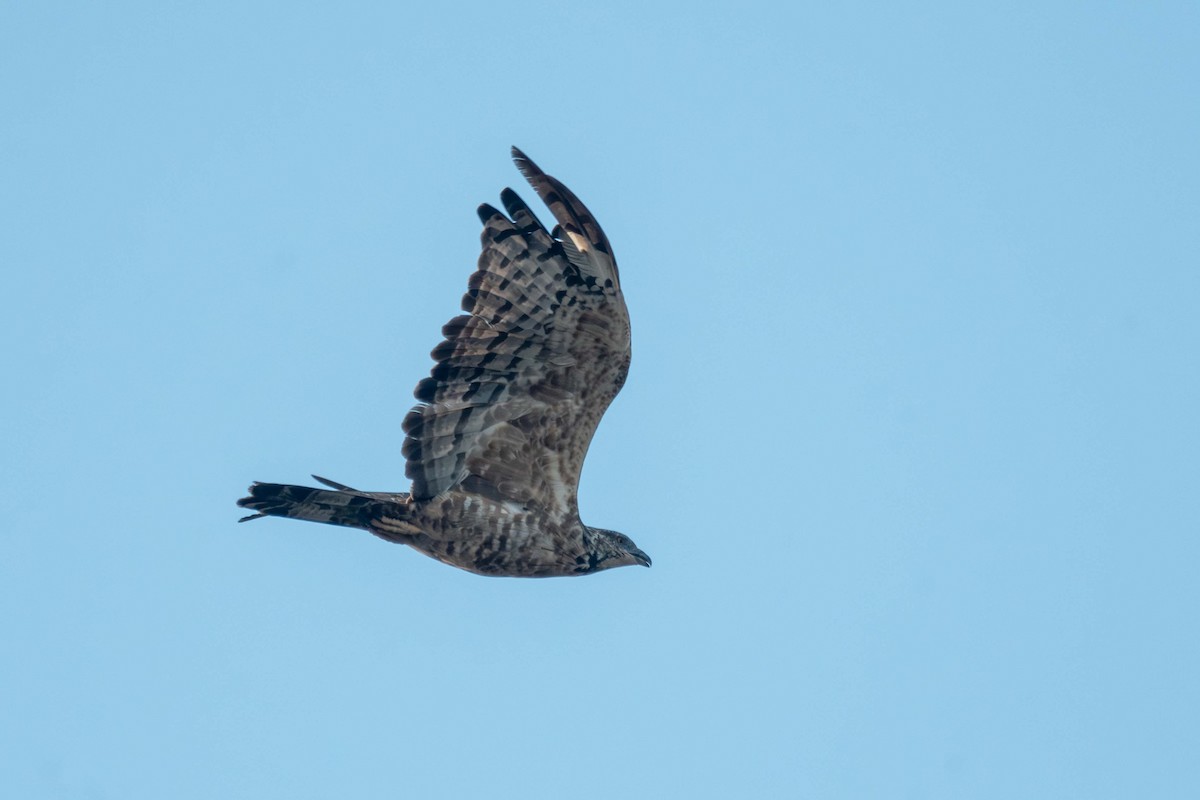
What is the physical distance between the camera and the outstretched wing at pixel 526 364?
15375 mm

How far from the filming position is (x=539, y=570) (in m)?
16.2

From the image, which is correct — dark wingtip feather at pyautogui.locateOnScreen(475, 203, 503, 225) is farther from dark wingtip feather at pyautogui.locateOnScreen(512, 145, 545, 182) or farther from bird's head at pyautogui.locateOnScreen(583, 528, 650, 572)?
bird's head at pyautogui.locateOnScreen(583, 528, 650, 572)

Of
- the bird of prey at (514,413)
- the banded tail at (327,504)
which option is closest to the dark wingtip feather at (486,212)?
the bird of prey at (514,413)

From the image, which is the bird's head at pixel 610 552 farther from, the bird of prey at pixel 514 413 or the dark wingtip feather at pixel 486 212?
the dark wingtip feather at pixel 486 212

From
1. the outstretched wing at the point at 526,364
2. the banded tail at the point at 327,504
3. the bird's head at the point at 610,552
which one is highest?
the outstretched wing at the point at 526,364

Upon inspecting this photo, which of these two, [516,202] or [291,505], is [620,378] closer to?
[516,202]

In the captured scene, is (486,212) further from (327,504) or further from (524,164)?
(327,504)

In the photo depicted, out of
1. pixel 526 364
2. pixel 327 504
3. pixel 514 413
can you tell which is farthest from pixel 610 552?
pixel 327 504

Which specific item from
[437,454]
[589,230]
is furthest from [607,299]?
[437,454]

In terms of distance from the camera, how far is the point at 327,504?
51.4 ft

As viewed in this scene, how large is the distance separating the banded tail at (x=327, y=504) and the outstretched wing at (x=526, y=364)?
0.80 feet

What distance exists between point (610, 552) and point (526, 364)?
1602 mm

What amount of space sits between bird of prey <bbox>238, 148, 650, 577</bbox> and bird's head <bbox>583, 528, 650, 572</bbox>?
2 centimetres

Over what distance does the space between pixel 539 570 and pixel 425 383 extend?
1.56 meters
